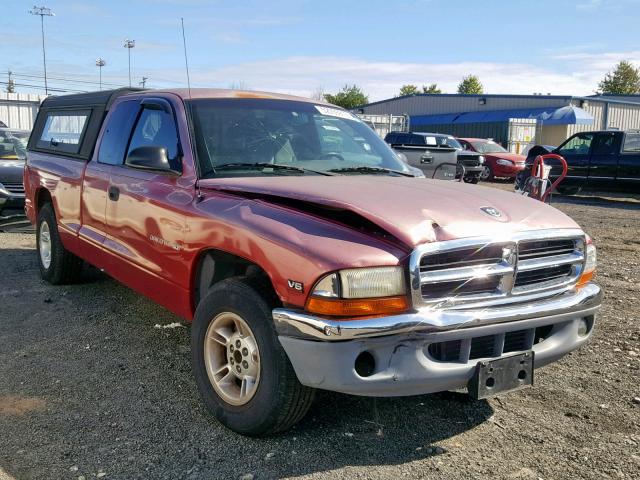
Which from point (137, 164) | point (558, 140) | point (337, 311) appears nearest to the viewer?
point (337, 311)

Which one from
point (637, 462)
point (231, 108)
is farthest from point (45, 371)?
point (637, 462)

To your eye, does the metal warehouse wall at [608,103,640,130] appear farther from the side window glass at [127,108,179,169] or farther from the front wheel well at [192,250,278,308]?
the front wheel well at [192,250,278,308]

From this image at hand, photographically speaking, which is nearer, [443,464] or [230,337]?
[443,464]

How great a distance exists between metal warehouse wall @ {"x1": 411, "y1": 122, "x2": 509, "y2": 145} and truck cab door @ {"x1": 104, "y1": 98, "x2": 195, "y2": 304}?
32.3m

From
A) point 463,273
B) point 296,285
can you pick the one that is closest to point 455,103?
point 463,273

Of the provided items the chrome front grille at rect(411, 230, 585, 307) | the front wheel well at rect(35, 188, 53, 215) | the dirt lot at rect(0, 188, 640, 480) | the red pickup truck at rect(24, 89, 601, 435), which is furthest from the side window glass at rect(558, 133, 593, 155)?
the chrome front grille at rect(411, 230, 585, 307)

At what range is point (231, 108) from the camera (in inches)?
171

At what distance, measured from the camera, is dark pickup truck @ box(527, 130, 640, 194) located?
15.6 m

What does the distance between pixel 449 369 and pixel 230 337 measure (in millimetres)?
1171

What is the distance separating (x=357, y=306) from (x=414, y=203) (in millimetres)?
718

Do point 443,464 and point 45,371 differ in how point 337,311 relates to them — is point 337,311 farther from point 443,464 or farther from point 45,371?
point 45,371

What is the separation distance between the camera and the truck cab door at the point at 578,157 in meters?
16.6

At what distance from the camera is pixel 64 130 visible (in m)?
6.30

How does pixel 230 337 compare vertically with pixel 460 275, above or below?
below
